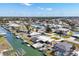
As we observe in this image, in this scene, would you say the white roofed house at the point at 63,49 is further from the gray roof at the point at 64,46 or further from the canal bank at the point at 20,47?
the canal bank at the point at 20,47

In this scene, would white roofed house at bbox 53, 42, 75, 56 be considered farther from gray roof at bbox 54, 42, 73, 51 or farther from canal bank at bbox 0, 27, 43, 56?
canal bank at bbox 0, 27, 43, 56

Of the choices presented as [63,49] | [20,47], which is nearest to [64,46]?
[63,49]

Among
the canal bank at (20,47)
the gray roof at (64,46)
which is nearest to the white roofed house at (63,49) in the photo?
the gray roof at (64,46)

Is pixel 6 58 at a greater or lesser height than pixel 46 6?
lesser

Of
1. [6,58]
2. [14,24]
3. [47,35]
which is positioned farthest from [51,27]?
[6,58]

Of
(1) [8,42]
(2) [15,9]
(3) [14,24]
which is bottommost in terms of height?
(1) [8,42]

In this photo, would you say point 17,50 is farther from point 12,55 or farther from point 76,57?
point 76,57

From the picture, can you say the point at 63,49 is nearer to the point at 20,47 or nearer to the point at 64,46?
the point at 64,46

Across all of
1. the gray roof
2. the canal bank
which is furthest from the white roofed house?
the canal bank
